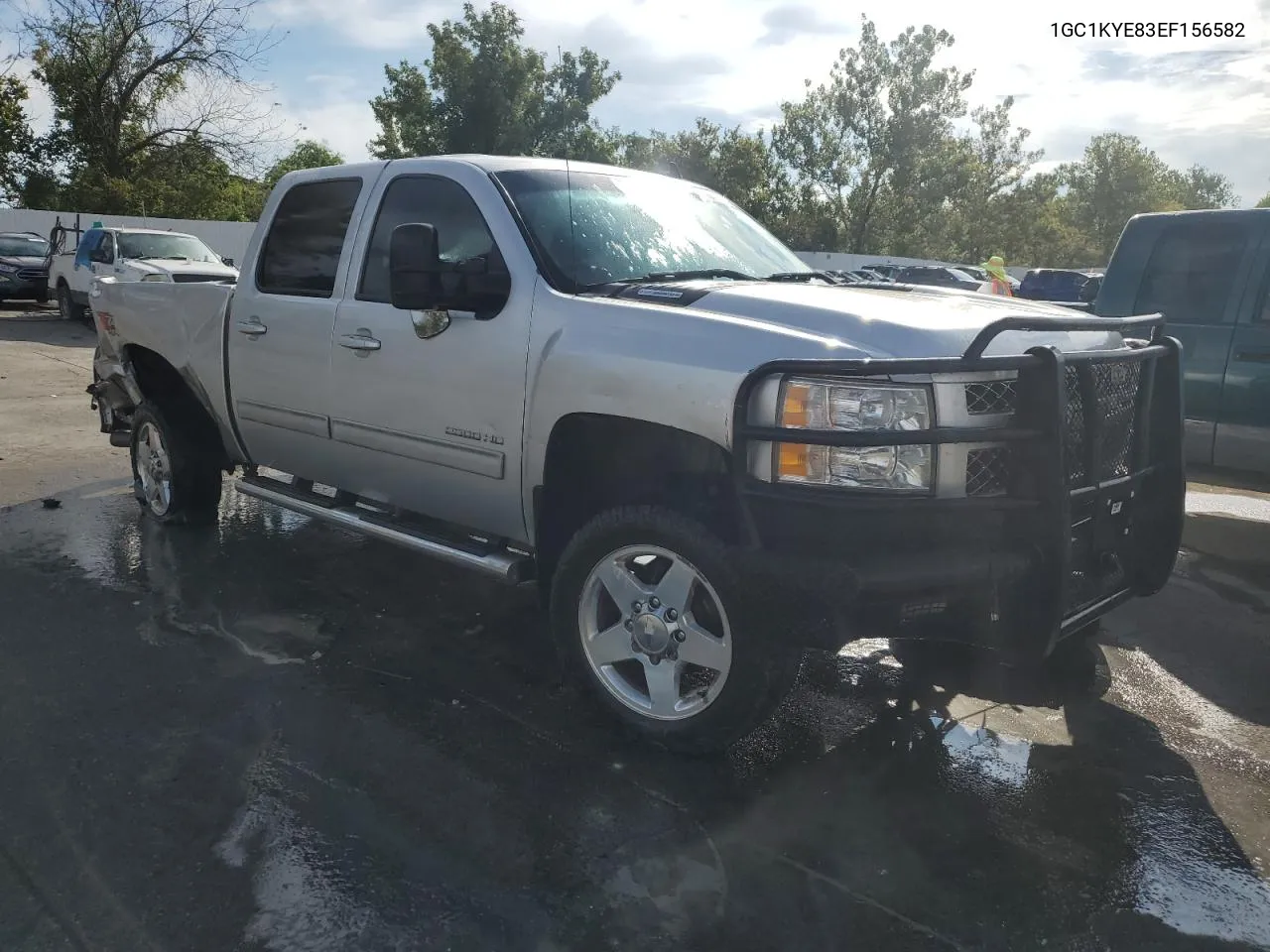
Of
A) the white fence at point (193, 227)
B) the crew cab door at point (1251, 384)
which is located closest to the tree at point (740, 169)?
the white fence at point (193, 227)

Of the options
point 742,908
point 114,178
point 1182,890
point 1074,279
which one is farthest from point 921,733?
point 114,178

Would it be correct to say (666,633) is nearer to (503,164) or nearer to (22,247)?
(503,164)

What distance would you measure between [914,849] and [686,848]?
656mm

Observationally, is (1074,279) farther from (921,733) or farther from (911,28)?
(911,28)

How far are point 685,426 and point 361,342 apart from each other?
6.09ft

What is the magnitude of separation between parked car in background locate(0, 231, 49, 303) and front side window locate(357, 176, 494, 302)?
69.5ft

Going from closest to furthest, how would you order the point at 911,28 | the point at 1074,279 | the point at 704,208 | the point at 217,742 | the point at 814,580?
the point at 814,580, the point at 217,742, the point at 704,208, the point at 1074,279, the point at 911,28

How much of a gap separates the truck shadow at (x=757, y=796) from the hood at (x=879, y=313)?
141 centimetres

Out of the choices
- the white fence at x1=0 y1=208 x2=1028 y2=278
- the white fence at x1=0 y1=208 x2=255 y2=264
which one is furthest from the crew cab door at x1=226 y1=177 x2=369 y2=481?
the white fence at x1=0 y1=208 x2=255 y2=264

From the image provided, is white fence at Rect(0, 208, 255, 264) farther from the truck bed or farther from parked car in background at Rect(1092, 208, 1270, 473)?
parked car in background at Rect(1092, 208, 1270, 473)

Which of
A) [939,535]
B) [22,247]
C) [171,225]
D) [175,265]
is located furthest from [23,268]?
[939,535]

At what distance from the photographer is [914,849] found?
3020 mm

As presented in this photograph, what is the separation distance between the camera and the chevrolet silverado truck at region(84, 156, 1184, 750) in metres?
3.00

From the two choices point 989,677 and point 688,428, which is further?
point 989,677
